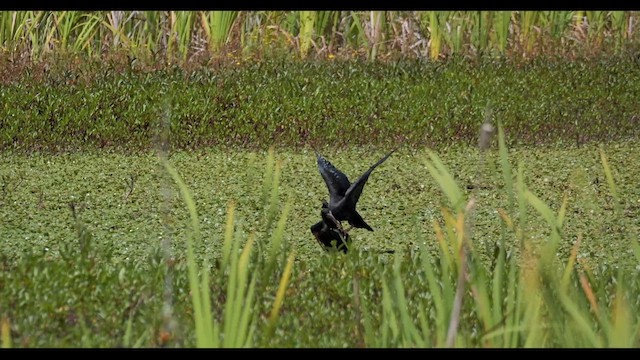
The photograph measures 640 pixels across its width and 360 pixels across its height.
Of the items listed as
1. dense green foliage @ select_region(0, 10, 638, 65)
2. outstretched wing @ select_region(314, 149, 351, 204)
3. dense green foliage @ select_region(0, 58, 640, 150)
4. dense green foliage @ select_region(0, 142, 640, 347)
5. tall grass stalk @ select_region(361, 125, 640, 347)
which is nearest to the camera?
tall grass stalk @ select_region(361, 125, 640, 347)

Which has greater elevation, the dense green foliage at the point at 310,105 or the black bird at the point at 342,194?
the dense green foliage at the point at 310,105

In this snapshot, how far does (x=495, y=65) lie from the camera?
31.8 ft

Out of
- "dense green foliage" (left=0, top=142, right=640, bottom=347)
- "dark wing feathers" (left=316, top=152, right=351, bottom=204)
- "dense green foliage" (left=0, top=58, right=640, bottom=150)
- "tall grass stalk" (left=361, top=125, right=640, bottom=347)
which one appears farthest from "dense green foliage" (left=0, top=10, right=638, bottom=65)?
"tall grass stalk" (left=361, top=125, right=640, bottom=347)

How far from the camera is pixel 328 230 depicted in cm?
476

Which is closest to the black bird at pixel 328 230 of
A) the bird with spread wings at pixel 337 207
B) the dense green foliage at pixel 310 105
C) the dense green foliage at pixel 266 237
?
the bird with spread wings at pixel 337 207

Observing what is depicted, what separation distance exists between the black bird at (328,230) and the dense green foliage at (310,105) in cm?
319

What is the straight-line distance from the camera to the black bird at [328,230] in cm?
471

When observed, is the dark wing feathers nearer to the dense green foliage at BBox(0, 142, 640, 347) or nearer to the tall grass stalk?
the dense green foliage at BBox(0, 142, 640, 347)

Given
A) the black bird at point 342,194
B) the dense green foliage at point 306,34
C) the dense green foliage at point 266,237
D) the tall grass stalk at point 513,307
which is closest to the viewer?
the tall grass stalk at point 513,307

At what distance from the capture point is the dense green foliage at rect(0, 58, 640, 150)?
806cm

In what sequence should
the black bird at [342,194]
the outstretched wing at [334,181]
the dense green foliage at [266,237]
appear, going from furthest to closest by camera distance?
the outstretched wing at [334,181], the black bird at [342,194], the dense green foliage at [266,237]

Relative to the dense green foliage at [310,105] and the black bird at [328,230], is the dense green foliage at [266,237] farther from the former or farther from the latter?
the dense green foliage at [310,105]

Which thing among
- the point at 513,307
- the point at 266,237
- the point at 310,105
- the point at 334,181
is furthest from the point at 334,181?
the point at 310,105

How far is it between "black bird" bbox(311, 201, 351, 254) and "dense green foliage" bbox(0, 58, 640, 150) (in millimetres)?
3190
